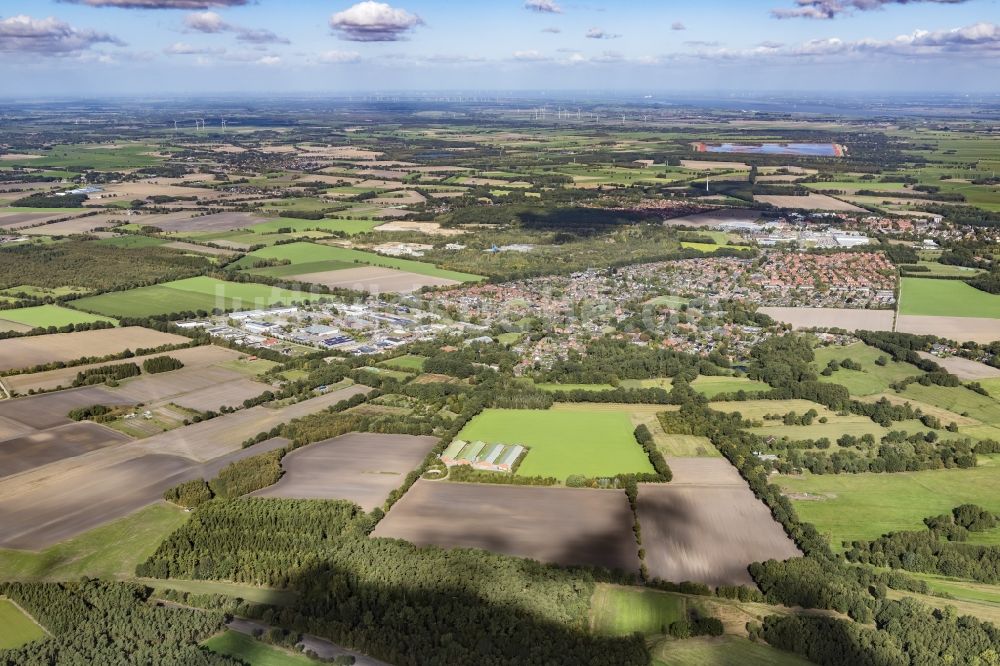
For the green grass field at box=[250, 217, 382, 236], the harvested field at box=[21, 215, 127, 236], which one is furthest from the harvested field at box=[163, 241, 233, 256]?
the harvested field at box=[21, 215, 127, 236]

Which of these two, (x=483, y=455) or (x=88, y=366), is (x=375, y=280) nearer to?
(x=88, y=366)

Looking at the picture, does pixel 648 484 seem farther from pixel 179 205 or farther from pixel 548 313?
pixel 179 205

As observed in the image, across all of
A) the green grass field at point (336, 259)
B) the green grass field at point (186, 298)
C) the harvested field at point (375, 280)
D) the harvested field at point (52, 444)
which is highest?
the green grass field at point (336, 259)

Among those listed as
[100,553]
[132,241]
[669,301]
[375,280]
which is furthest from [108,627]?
[132,241]

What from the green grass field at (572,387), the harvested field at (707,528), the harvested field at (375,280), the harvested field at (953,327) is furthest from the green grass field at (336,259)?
the harvested field at (707,528)

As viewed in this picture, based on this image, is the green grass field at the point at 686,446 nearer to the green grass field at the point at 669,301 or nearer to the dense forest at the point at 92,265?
the green grass field at the point at 669,301

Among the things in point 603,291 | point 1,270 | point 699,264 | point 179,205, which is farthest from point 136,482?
point 179,205
